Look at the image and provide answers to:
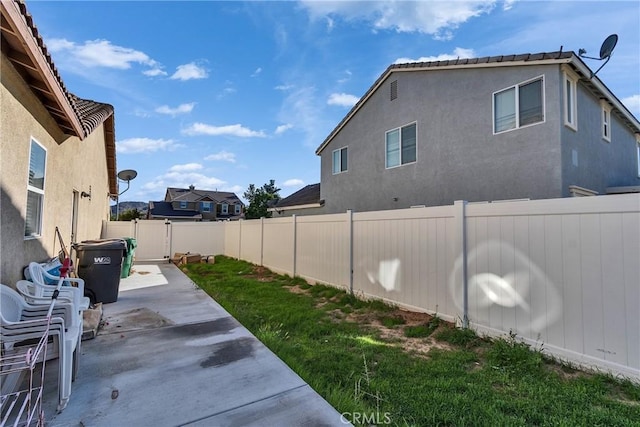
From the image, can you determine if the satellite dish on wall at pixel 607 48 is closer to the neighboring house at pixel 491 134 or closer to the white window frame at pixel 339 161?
the neighboring house at pixel 491 134

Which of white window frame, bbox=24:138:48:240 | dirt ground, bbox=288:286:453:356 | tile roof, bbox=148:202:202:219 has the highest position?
tile roof, bbox=148:202:202:219

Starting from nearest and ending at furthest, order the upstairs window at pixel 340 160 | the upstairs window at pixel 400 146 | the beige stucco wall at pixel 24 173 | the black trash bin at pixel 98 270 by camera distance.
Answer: the beige stucco wall at pixel 24 173 < the black trash bin at pixel 98 270 < the upstairs window at pixel 400 146 < the upstairs window at pixel 340 160

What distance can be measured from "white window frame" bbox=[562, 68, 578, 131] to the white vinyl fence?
4854 mm

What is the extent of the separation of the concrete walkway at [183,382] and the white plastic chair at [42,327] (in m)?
0.30

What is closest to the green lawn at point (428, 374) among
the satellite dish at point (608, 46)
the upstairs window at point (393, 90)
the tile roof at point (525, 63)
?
the tile roof at point (525, 63)

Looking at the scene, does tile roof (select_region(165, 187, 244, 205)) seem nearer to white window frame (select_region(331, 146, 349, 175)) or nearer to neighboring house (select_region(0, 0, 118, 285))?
white window frame (select_region(331, 146, 349, 175))

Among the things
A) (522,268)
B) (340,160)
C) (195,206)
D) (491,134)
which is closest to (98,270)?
(522,268)

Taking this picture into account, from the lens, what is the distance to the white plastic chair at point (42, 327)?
247 centimetres

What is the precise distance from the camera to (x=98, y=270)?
20.9ft

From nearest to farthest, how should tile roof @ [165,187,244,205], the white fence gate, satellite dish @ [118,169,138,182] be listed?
the white fence gate
satellite dish @ [118,169,138,182]
tile roof @ [165,187,244,205]

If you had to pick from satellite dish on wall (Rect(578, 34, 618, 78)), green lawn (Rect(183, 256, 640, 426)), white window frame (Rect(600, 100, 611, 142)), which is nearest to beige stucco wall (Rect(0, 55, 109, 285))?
green lawn (Rect(183, 256, 640, 426))

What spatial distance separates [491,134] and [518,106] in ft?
2.90

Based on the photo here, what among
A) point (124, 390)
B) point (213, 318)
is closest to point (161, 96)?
point (213, 318)

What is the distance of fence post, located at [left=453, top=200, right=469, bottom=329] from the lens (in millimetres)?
4758
